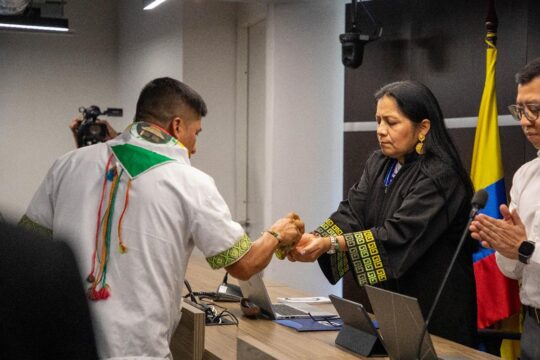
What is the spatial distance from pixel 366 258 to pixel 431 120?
54cm

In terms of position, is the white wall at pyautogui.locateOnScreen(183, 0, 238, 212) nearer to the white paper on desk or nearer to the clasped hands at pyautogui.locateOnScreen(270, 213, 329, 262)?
the white paper on desk

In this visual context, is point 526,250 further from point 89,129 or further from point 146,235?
point 89,129

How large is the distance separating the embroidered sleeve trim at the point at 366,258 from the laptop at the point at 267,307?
8.7 inches

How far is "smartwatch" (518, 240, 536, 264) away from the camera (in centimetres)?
235

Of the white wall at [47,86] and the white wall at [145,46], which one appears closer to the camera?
the white wall at [145,46]

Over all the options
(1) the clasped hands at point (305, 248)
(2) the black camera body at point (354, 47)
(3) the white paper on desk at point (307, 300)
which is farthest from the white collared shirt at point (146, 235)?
(2) the black camera body at point (354, 47)

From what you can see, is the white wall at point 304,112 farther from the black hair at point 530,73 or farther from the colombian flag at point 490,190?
the black hair at point 530,73

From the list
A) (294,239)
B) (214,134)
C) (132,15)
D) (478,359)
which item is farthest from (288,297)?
(132,15)

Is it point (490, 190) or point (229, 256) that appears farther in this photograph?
point (490, 190)

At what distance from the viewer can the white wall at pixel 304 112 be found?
19.5 ft

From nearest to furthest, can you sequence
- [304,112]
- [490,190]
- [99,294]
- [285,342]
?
[99,294], [285,342], [490,190], [304,112]

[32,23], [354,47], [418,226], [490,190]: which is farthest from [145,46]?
[418,226]

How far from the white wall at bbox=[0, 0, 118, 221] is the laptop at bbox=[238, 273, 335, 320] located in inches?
233

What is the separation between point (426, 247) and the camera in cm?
294
